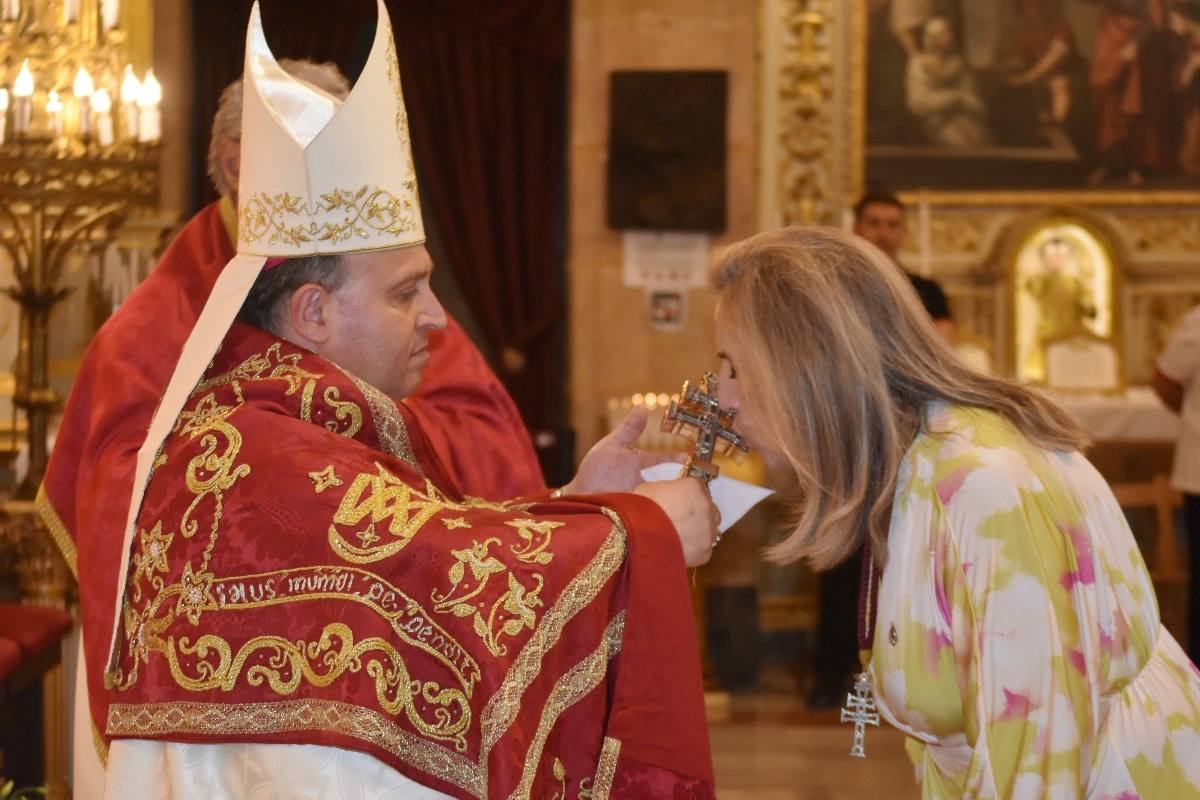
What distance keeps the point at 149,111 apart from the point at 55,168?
1.18 ft

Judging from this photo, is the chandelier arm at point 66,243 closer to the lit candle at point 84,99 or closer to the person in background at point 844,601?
the lit candle at point 84,99

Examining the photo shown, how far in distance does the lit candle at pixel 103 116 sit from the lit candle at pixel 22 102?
0.21m

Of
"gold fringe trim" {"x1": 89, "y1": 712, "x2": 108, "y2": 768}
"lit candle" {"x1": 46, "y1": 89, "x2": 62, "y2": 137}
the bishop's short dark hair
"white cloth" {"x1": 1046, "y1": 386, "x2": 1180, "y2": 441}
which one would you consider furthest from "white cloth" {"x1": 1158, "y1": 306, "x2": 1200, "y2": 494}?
"gold fringe trim" {"x1": 89, "y1": 712, "x2": 108, "y2": 768}

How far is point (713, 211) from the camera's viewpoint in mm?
7465

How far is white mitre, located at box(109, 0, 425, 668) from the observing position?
7.93ft

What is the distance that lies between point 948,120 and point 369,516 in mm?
6465

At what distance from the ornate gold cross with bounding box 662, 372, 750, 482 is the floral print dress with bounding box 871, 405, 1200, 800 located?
0.34 m

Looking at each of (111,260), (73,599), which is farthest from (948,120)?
(73,599)

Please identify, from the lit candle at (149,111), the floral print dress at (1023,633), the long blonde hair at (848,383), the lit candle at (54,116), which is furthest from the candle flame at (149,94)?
the floral print dress at (1023,633)

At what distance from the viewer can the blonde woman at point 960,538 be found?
2084 millimetres

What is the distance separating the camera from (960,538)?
6.98 feet

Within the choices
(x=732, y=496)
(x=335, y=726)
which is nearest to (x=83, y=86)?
(x=732, y=496)

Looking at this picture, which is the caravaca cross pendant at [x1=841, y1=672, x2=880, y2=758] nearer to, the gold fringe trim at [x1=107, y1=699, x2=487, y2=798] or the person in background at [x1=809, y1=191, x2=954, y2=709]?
the gold fringe trim at [x1=107, y1=699, x2=487, y2=798]

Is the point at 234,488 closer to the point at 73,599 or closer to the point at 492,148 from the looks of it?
the point at 73,599
